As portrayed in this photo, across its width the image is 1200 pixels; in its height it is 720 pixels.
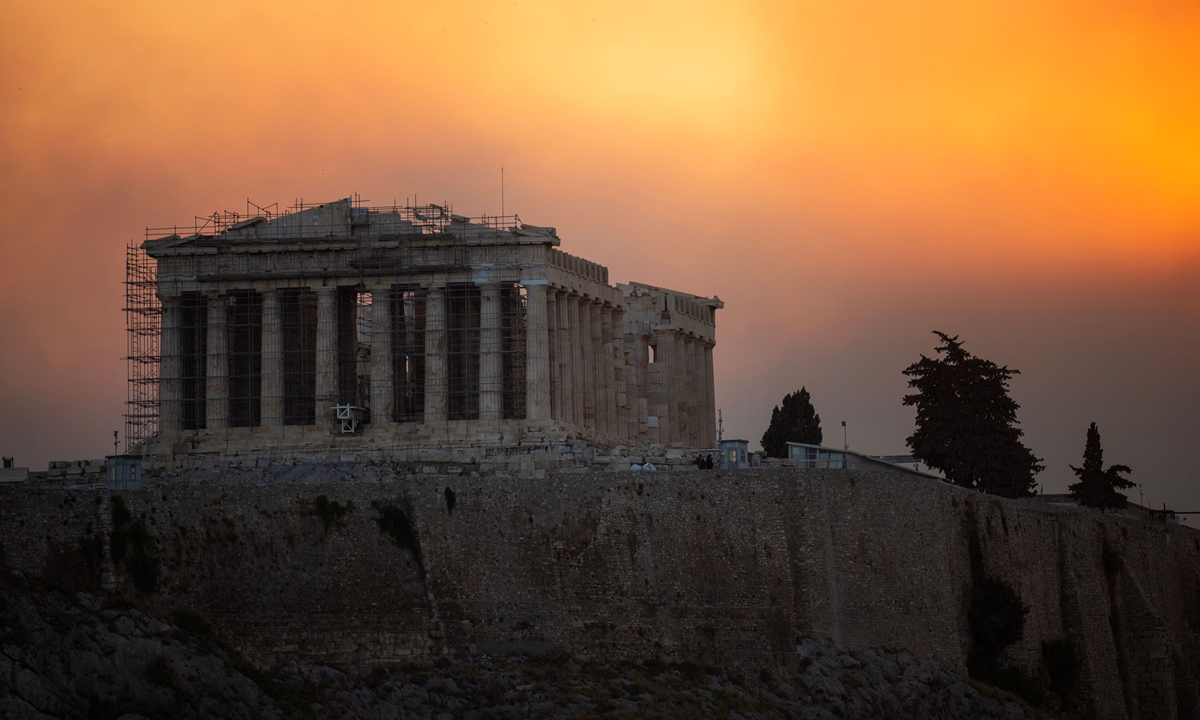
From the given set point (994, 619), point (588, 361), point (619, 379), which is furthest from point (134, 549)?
point (619, 379)

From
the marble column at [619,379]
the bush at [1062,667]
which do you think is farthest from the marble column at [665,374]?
the bush at [1062,667]

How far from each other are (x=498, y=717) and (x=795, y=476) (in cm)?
1283

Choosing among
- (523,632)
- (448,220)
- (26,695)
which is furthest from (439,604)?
(448,220)

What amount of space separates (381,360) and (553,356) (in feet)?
20.6

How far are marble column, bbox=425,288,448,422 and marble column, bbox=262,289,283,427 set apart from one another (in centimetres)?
544

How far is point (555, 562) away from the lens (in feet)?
216

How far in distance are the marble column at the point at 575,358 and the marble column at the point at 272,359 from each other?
10789 millimetres

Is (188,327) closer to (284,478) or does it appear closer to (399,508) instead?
(284,478)

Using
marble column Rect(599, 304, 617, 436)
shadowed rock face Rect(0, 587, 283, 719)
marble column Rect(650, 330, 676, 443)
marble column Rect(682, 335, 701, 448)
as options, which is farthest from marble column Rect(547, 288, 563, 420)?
shadowed rock face Rect(0, 587, 283, 719)

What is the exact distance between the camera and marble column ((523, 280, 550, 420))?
260 feet

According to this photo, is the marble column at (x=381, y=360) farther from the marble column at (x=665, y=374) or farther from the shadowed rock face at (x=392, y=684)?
the shadowed rock face at (x=392, y=684)

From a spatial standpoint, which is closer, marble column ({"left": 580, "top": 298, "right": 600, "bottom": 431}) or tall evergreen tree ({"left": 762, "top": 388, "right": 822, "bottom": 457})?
marble column ({"left": 580, "top": 298, "right": 600, "bottom": 431})

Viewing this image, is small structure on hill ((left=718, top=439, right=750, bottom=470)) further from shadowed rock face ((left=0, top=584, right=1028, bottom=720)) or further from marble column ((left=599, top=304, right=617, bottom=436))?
marble column ((left=599, top=304, right=617, bottom=436))

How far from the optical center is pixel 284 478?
72.4m
